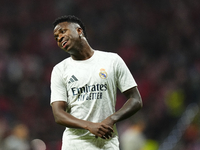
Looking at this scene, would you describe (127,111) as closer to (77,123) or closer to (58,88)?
(77,123)

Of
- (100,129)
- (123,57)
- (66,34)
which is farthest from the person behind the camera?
(123,57)

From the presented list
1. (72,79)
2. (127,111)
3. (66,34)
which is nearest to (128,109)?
(127,111)

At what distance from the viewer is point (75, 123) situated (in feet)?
9.91

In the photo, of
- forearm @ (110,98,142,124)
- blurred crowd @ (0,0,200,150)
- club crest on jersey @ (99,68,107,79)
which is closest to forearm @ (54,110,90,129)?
forearm @ (110,98,142,124)

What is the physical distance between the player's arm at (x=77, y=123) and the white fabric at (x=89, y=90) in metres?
0.07

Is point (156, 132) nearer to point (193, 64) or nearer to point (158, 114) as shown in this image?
point (158, 114)

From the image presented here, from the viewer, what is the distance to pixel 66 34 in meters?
3.29

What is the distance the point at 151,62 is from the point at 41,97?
3.15 metres

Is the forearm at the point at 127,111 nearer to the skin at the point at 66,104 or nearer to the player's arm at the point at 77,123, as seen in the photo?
the skin at the point at 66,104

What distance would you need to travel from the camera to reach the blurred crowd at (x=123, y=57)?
773 cm

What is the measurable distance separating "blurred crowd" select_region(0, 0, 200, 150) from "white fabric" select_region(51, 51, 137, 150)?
4259mm

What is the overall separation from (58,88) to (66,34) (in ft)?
1.58

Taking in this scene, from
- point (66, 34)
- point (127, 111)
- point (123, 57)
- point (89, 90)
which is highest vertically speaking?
point (123, 57)

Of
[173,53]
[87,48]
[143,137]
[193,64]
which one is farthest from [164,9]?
[87,48]
